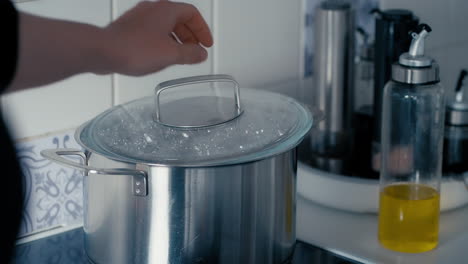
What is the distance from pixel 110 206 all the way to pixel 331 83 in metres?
0.50

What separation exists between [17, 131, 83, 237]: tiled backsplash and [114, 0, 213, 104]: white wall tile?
A: 0.09 m

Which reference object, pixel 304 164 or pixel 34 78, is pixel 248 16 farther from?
pixel 34 78

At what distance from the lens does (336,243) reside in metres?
0.95

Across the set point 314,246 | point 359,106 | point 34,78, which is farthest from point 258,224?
point 359,106

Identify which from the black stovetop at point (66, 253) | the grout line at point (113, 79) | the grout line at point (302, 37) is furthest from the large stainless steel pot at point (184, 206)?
the grout line at point (302, 37)

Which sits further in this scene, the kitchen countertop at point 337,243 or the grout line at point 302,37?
the grout line at point 302,37

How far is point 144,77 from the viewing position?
3.37ft

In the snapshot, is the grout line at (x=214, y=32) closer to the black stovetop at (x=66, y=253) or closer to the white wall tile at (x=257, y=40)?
the white wall tile at (x=257, y=40)

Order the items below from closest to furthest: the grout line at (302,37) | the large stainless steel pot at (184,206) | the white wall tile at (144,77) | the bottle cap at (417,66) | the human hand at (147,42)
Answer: the human hand at (147,42), the large stainless steel pot at (184,206), the bottle cap at (417,66), the white wall tile at (144,77), the grout line at (302,37)

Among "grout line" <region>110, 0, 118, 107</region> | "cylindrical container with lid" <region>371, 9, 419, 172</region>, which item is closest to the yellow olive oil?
"cylindrical container with lid" <region>371, 9, 419, 172</region>

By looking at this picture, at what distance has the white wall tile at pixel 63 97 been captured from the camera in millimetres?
900

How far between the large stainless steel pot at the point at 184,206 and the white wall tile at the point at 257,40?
0.37 meters

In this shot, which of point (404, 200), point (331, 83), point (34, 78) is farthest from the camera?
point (331, 83)

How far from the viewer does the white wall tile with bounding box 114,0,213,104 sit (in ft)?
3.25
